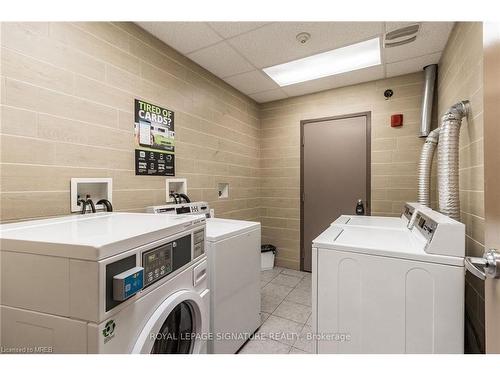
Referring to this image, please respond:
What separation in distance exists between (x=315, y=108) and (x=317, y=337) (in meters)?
2.64

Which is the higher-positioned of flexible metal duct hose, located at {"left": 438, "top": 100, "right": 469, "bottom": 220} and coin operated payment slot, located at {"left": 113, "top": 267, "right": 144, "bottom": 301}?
flexible metal duct hose, located at {"left": 438, "top": 100, "right": 469, "bottom": 220}

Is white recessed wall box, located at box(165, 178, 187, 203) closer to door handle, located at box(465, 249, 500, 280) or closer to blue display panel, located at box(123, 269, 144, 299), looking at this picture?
blue display panel, located at box(123, 269, 144, 299)

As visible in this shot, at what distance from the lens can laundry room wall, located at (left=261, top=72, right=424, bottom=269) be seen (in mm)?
2576

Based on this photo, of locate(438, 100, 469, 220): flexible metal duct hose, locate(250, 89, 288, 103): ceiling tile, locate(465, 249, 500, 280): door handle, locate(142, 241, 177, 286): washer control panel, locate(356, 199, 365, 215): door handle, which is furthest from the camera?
locate(250, 89, 288, 103): ceiling tile

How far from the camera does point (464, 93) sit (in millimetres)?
1526

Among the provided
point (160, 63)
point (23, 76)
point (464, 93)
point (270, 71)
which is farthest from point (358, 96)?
point (23, 76)

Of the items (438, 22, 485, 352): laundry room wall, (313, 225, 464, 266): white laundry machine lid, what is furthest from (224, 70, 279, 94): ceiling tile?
(313, 225, 464, 266): white laundry machine lid

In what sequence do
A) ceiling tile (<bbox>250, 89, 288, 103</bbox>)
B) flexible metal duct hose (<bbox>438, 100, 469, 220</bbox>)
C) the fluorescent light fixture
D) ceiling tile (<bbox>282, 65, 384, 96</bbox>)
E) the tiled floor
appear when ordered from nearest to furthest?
flexible metal duct hose (<bbox>438, 100, 469, 220</bbox>) < the tiled floor < the fluorescent light fixture < ceiling tile (<bbox>282, 65, 384, 96</bbox>) < ceiling tile (<bbox>250, 89, 288, 103</bbox>)

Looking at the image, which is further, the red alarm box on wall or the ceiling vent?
the red alarm box on wall

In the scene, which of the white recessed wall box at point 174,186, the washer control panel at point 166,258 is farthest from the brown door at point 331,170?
the washer control panel at point 166,258

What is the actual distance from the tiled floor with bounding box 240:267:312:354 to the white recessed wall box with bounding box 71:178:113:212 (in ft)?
4.73

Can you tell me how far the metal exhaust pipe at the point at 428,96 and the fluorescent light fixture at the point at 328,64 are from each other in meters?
0.50

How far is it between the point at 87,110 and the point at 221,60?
4.33ft

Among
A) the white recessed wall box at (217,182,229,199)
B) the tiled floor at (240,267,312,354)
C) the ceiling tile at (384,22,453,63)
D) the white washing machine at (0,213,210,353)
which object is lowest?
the tiled floor at (240,267,312,354)
